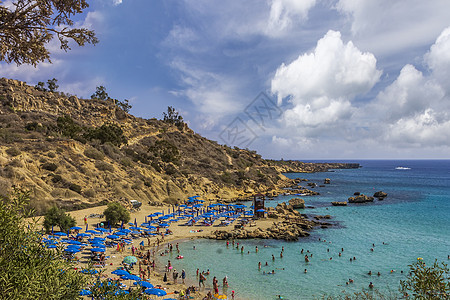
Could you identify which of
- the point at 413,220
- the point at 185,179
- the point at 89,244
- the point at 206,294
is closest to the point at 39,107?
the point at 185,179

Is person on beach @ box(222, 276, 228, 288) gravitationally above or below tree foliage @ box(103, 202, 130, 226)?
below

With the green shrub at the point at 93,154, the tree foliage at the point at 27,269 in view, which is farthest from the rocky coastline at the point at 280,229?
the green shrub at the point at 93,154

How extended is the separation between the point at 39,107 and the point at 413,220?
95.8 meters

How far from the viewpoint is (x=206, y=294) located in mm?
20031

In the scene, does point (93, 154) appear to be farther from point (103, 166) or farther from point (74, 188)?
point (74, 188)

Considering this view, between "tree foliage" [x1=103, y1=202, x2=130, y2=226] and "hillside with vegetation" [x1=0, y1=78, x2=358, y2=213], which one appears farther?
"hillside with vegetation" [x1=0, y1=78, x2=358, y2=213]

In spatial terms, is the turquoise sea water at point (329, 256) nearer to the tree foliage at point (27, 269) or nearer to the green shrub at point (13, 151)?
the tree foliage at point (27, 269)

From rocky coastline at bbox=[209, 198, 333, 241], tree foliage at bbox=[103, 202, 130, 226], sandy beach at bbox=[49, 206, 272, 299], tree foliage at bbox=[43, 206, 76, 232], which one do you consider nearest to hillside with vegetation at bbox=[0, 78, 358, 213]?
sandy beach at bbox=[49, 206, 272, 299]

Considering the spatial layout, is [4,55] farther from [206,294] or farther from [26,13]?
[206,294]

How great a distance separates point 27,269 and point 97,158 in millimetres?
47612

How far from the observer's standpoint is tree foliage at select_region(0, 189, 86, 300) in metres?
6.79

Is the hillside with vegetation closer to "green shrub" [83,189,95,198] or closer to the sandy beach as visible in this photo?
"green shrub" [83,189,95,198]

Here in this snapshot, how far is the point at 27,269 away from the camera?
7.39 metres

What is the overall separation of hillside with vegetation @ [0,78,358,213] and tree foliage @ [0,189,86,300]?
96.2 feet
